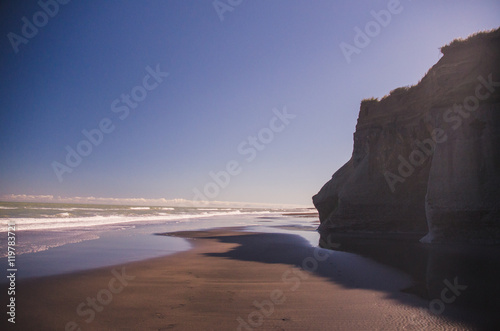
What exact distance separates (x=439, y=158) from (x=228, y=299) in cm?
1505

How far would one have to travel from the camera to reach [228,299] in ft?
19.9

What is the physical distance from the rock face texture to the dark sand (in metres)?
8.27

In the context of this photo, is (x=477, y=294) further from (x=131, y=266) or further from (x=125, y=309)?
(x=131, y=266)

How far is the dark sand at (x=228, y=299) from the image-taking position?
477 centimetres

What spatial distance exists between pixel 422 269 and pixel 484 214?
784 centimetres
